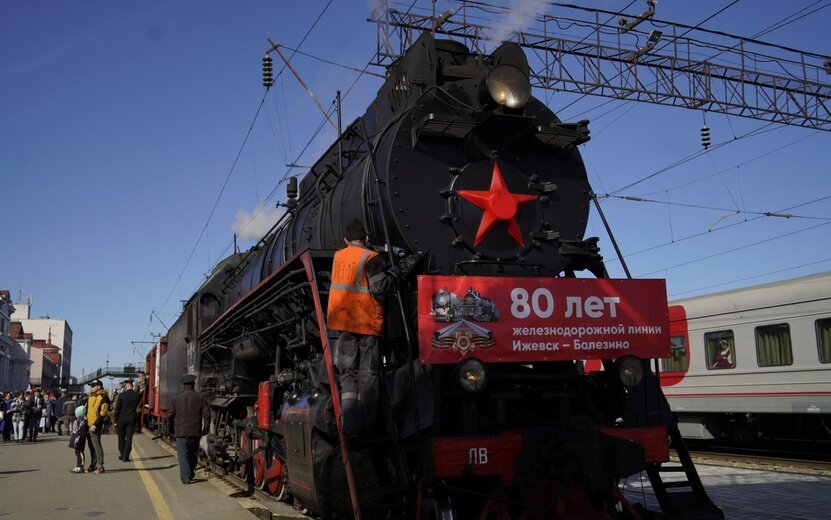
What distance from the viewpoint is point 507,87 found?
548cm

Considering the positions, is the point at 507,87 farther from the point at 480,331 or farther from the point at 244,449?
the point at 244,449

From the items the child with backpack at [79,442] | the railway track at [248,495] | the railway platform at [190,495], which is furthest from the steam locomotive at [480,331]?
the child with backpack at [79,442]

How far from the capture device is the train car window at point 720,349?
42.3ft

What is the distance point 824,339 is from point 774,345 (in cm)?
94

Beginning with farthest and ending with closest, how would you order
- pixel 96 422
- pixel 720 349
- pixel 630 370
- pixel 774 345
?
pixel 720 349
pixel 774 345
pixel 96 422
pixel 630 370

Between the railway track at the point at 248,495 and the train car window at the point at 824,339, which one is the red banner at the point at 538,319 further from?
the train car window at the point at 824,339

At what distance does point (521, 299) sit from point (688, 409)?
10114 millimetres

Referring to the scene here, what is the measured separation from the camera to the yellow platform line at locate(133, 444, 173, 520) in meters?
7.46

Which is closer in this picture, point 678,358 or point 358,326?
point 358,326

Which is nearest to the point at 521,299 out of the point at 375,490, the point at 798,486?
the point at 375,490

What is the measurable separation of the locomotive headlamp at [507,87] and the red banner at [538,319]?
4.78 feet

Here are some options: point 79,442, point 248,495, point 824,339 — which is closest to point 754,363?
point 824,339

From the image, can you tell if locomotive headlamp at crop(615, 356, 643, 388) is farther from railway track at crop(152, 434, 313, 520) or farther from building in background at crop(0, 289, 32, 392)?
building in background at crop(0, 289, 32, 392)

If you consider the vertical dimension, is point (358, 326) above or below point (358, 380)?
→ above
